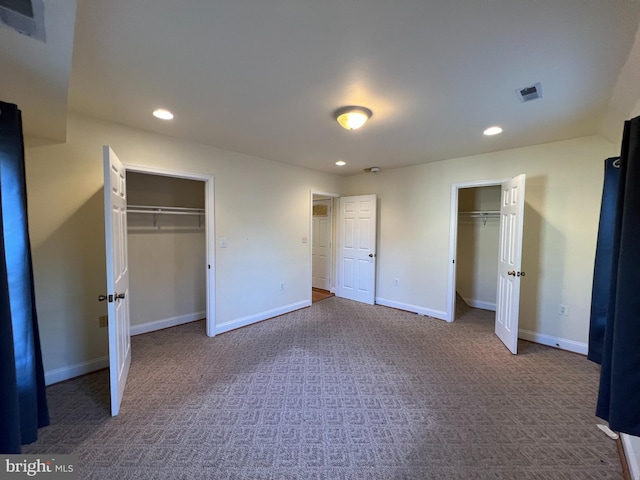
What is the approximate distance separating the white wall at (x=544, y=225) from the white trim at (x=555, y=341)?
1cm

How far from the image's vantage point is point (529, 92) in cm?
196

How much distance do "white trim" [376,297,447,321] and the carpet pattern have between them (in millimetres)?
854

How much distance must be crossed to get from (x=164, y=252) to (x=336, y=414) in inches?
123

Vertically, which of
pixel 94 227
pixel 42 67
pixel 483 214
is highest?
pixel 42 67

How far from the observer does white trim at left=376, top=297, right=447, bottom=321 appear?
4.15 meters

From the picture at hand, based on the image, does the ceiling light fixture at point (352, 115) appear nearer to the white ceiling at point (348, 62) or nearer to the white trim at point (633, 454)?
the white ceiling at point (348, 62)

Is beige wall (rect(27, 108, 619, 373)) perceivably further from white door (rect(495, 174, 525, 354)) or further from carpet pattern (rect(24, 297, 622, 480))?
carpet pattern (rect(24, 297, 622, 480))

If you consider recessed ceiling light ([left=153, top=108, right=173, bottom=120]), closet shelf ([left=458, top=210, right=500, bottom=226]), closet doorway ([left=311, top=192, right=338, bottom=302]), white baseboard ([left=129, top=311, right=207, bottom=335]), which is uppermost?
recessed ceiling light ([left=153, top=108, right=173, bottom=120])

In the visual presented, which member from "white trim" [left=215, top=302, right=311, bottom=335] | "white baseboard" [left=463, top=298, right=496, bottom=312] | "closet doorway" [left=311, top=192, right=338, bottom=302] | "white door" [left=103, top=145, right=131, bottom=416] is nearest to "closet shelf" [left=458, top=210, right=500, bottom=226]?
"white baseboard" [left=463, top=298, right=496, bottom=312]

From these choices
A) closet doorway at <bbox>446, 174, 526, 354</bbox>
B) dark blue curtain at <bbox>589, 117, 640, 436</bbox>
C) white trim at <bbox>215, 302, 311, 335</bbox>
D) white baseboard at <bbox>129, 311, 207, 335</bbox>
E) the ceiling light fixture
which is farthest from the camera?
white trim at <bbox>215, 302, 311, 335</bbox>

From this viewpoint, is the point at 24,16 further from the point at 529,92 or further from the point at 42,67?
the point at 529,92

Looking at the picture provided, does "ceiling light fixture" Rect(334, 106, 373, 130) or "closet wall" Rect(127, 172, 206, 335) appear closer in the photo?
"ceiling light fixture" Rect(334, 106, 373, 130)

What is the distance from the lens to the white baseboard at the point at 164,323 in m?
3.46

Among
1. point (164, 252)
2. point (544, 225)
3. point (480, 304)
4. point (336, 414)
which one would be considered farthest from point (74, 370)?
point (480, 304)
